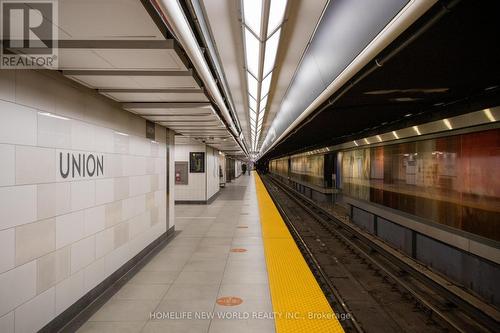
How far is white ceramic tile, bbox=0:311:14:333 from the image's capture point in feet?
8.78

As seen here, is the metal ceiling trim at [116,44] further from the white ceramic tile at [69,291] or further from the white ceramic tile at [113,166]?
the white ceramic tile at [69,291]

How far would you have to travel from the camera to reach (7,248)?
275cm

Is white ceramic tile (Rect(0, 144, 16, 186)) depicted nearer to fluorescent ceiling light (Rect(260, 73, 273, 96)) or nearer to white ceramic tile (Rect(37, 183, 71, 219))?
white ceramic tile (Rect(37, 183, 71, 219))

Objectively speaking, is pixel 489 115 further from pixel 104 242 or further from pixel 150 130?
pixel 150 130

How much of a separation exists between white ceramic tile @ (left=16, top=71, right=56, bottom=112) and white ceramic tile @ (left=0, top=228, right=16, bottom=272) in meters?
1.19

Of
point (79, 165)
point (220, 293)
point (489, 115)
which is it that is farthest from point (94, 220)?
point (489, 115)

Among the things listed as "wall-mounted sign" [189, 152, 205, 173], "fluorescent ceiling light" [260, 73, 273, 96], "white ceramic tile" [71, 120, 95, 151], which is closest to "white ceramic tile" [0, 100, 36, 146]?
"white ceramic tile" [71, 120, 95, 151]

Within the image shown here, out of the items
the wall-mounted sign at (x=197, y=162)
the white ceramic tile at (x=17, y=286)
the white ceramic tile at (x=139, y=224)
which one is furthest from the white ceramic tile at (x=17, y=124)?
the wall-mounted sign at (x=197, y=162)

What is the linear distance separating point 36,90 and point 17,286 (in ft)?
6.08

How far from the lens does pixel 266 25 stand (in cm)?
385

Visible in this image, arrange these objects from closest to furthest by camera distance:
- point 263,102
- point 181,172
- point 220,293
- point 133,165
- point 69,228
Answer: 1. point 69,228
2. point 220,293
3. point 133,165
4. point 263,102
5. point 181,172

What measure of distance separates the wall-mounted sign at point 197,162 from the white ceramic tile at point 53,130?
10.2 m

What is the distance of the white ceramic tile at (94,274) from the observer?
4.11 m

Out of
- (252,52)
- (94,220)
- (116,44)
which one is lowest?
(94,220)
